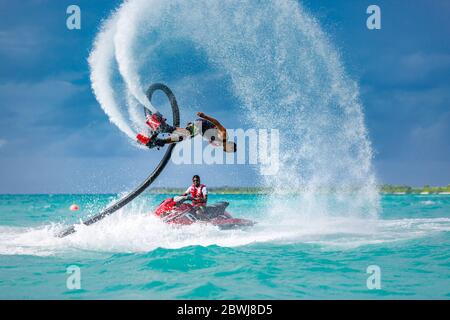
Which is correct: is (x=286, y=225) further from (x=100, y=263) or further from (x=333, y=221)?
(x=100, y=263)

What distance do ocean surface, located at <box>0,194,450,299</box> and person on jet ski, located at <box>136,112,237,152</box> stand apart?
2853 millimetres

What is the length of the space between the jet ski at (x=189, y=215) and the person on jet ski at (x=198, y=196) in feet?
0.20

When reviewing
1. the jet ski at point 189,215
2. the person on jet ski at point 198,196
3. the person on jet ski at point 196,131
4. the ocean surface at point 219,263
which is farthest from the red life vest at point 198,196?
the person on jet ski at point 196,131

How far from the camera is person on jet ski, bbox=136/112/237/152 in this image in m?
12.0

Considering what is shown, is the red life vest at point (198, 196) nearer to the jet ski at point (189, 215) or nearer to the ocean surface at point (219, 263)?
the jet ski at point (189, 215)

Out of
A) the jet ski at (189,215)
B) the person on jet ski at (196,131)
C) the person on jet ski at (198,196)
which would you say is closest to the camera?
the person on jet ski at (196,131)

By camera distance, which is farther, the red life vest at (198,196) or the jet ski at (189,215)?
the red life vest at (198,196)

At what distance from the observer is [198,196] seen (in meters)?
17.3

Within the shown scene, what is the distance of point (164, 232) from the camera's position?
15547 millimetres

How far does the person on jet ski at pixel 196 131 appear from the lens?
39.3 ft

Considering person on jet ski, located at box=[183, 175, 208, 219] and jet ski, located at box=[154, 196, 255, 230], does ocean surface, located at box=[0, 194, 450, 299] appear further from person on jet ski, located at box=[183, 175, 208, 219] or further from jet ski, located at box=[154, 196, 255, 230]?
person on jet ski, located at box=[183, 175, 208, 219]

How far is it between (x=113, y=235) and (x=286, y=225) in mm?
7749

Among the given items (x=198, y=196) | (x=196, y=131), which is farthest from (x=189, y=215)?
(x=196, y=131)

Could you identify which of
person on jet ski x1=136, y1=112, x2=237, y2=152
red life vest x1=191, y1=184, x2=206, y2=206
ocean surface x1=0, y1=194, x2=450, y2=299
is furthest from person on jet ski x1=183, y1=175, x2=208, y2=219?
person on jet ski x1=136, y1=112, x2=237, y2=152
